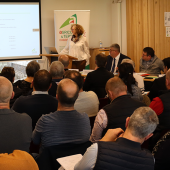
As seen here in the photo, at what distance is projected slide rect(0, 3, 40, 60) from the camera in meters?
7.72

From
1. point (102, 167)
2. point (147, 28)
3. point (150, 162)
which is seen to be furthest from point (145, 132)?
point (147, 28)

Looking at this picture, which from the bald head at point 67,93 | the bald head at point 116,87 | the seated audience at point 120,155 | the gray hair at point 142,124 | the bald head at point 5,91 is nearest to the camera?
the seated audience at point 120,155

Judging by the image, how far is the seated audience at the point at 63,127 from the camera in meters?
1.97

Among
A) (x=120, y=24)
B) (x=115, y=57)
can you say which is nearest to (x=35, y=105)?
(x=115, y=57)

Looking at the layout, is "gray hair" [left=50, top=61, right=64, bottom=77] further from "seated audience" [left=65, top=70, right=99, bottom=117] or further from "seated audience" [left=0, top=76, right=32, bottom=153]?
"seated audience" [left=0, top=76, right=32, bottom=153]

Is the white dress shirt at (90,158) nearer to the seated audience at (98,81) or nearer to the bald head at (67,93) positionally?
the bald head at (67,93)

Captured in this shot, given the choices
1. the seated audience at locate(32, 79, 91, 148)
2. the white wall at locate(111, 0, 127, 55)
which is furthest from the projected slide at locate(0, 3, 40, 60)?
the seated audience at locate(32, 79, 91, 148)

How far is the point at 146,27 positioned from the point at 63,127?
6.03 meters

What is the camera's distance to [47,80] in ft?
9.12

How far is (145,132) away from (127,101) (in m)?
0.88

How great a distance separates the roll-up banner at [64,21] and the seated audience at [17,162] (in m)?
7.06

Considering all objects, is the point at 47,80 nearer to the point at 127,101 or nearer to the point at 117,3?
the point at 127,101

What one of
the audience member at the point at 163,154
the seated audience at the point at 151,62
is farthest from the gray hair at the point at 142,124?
the seated audience at the point at 151,62

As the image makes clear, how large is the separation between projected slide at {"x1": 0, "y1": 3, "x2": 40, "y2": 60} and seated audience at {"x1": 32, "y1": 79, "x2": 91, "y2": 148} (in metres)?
6.21
